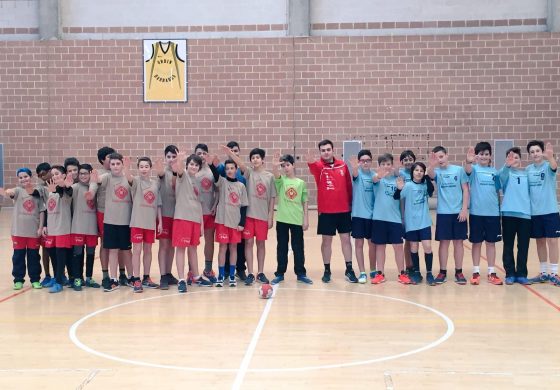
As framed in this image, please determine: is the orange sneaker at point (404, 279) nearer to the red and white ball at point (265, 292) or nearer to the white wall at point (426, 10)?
the red and white ball at point (265, 292)

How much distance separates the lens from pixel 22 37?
54.0 ft

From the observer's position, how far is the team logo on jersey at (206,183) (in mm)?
7641

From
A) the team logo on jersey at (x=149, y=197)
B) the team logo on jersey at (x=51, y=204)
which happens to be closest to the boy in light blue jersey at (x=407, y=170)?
the team logo on jersey at (x=149, y=197)

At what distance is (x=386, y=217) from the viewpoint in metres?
7.50

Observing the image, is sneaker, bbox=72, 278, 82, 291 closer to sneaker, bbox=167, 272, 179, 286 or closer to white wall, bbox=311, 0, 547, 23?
sneaker, bbox=167, 272, 179, 286

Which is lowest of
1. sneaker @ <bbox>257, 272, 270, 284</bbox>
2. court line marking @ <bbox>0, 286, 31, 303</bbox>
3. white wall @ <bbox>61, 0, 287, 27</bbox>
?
court line marking @ <bbox>0, 286, 31, 303</bbox>

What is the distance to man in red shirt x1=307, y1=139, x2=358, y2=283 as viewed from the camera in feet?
25.2

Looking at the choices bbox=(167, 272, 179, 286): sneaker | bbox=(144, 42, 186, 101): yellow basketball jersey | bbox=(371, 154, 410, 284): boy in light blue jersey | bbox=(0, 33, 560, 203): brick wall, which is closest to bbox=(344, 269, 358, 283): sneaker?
bbox=(371, 154, 410, 284): boy in light blue jersey

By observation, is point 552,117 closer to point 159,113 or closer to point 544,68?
point 544,68

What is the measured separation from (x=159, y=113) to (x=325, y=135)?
164 inches

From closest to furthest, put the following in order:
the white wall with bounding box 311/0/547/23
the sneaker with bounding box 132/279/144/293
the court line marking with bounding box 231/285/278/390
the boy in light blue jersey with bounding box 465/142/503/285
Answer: the court line marking with bounding box 231/285/278/390, the sneaker with bounding box 132/279/144/293, the boy in light blue jersey with bounding box 465/142/503/285, the white wall with bounding box 311/0/547/23

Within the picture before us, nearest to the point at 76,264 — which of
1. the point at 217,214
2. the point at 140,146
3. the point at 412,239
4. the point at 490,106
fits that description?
the point at 217,214

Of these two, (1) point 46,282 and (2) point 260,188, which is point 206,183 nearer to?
(2) point 260,188

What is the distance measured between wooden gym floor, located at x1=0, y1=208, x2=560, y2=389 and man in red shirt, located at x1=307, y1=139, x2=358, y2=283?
0.51 metres
